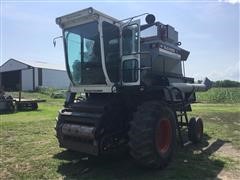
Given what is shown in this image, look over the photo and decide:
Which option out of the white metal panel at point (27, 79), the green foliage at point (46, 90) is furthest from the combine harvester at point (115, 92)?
the white metal panel at point (27, 79)

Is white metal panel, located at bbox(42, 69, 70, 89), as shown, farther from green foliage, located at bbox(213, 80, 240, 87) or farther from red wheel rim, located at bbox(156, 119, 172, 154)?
red wheel rim, located at bbox(156, 119, 172, 154)

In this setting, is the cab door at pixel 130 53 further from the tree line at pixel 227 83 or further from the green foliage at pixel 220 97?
the tree line at pixel 227 83

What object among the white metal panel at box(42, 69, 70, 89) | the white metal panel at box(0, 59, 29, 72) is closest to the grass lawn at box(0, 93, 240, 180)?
the white metal panel at box(42, 69, 70, 89)

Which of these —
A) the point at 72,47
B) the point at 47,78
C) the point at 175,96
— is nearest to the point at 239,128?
the point at 175,96

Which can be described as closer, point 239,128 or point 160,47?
point 160,47

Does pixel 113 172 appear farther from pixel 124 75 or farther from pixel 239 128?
pixel 239 128

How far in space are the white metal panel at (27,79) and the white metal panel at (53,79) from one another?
2.16m

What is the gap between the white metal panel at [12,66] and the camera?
4931 centimetres

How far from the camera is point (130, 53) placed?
→ 24.1 ft

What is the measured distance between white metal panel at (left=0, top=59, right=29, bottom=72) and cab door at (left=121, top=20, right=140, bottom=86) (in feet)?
143

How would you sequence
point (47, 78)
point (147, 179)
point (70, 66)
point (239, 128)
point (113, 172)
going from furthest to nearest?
1. point (47, 78)
2. point (239, 128)
3. point (70, 66)
4. point (113, 172)
5. point (147, 179)

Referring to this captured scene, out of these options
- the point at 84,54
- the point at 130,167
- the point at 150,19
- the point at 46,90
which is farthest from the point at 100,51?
the point at 46,90

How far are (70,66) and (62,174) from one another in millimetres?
2717

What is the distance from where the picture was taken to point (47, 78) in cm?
5034
